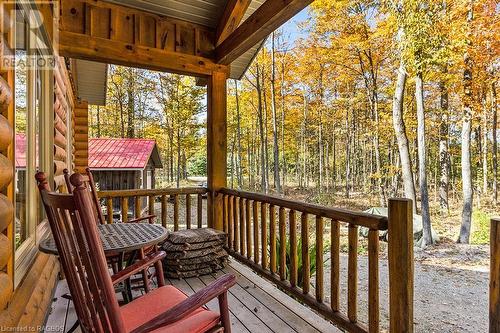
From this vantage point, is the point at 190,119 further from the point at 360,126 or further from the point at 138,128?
the point at 360,126

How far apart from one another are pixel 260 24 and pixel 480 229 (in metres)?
9.57

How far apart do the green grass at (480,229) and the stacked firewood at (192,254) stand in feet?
25.8

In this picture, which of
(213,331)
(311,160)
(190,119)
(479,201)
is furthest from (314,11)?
(311,160)

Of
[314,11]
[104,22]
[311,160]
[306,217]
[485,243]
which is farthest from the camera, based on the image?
[311,160]

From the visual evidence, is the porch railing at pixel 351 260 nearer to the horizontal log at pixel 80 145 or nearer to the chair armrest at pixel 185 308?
the chair armrest at pixel 185 308

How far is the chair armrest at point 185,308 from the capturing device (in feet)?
3.36

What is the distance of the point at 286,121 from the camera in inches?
616

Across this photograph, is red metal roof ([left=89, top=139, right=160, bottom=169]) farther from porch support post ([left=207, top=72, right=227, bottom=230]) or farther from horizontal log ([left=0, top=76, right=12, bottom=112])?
horizontal log ([left=0, top=76, right=12, bottom=112])

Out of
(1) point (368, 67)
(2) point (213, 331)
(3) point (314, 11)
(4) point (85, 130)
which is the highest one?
(3) point (314, 11)

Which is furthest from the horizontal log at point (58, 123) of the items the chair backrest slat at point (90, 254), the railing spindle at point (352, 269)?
the railing spindle at point (352, 269)

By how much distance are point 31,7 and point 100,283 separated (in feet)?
5.95

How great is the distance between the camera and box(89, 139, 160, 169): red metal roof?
964 cm

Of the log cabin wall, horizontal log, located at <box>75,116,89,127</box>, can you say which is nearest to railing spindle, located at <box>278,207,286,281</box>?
the log cabin wall

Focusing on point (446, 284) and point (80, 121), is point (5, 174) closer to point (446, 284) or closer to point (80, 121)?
point (80, 121)
